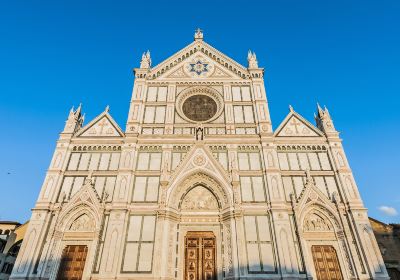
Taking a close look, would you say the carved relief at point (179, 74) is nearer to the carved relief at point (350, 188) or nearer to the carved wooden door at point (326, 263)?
the carved relief at point (350, 188)

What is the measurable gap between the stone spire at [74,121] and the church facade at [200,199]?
0.15 metres

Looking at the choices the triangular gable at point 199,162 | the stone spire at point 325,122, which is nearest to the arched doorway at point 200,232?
the triangular gable at point 199,162

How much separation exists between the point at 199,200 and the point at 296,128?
378 inches

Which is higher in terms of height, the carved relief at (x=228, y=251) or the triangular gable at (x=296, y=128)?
the triangular gable at (x=296, y=128)

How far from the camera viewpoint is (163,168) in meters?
19.2

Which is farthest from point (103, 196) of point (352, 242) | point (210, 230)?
point (352, 242)

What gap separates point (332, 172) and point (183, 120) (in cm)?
1183

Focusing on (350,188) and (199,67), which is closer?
(350,188)

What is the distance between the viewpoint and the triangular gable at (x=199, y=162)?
19125 millimetres

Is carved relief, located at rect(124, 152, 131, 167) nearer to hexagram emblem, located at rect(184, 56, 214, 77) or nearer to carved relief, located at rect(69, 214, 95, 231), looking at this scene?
carved relief, located at rect(69, 214, 95, 231)

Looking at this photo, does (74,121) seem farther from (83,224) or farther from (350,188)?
(350,188)

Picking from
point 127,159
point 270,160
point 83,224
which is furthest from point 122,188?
point 270,160

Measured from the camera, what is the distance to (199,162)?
A: 1959cm

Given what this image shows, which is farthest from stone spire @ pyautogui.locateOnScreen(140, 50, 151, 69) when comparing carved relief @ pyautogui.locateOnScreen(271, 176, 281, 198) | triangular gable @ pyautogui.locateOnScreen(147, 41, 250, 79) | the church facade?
carved relief @ pyautogui.locateOnScreen(271, 176, 281, 198)
